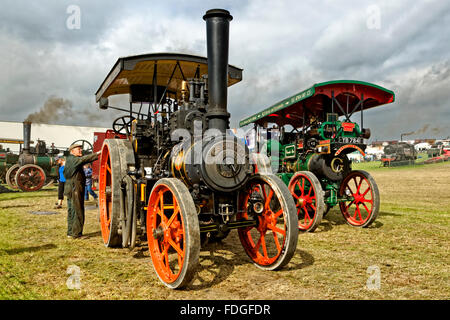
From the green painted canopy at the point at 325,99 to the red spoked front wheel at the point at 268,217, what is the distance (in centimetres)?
302

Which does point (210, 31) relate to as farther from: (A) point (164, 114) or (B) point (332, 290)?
(B) point (332, 290)

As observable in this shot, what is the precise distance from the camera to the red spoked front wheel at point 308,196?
491cm

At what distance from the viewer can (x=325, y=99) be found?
21.7 ft

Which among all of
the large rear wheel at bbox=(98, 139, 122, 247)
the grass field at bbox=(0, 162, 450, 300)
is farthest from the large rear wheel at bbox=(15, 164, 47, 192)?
the large rear wheel at bbox=(98, 139, 122, 247)

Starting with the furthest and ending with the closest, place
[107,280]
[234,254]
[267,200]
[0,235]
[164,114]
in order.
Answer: [0,235] < [164,114] < [234,254] < [267,200] < [107,280]

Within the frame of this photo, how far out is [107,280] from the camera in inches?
113

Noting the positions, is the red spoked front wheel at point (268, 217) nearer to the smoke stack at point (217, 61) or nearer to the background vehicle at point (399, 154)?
the smoke stack at point (217, 61)

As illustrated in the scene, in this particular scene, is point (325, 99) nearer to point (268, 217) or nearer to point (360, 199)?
point (360, 199)

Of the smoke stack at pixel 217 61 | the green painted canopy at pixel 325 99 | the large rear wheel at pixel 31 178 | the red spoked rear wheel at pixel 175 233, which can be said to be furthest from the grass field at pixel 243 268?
the large rear wheel at pixel 31 178

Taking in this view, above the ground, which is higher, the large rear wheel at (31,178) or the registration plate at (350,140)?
the registration plate at (350,140)

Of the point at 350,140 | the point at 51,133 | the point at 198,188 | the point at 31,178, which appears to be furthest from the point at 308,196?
the point at 51,133

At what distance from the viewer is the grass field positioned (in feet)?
8.54
